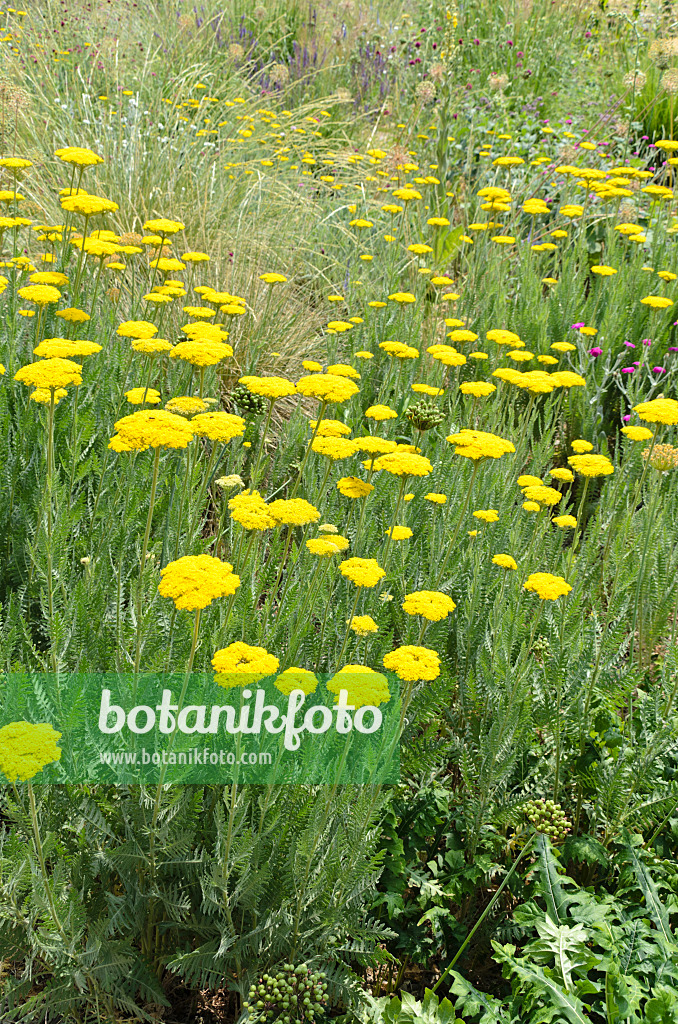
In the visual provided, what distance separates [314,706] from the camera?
151 cm

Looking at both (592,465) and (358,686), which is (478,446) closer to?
(592,465)

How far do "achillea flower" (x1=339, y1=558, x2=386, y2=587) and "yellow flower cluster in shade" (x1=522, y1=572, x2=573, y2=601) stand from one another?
15.8 inches

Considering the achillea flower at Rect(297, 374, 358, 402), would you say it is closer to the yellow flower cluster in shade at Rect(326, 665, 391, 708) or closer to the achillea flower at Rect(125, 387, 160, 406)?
the achillea flower at Rect(125, 387, 160, 406)

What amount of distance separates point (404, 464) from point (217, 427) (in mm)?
404

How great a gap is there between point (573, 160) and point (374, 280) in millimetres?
1789

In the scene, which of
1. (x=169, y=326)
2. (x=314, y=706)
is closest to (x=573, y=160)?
(x=169, y=326)

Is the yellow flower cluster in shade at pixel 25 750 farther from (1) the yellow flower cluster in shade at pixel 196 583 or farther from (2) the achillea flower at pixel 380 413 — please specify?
(2) the achillea flower at pixel 380 413

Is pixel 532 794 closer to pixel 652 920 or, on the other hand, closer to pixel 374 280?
pixel 652 920

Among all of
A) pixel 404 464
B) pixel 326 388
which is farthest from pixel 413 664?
pixel 326 388

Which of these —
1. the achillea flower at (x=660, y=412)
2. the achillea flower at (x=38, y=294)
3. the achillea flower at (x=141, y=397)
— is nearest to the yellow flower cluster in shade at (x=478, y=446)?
the achillea flower at (x=660, y=412)

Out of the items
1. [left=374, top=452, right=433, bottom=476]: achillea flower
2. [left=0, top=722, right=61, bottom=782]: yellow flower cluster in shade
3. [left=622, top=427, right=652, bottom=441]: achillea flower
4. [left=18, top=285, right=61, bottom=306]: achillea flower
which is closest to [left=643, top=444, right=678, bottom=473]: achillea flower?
[left=622, top=427, right=652, bottom=441]: achillea flower

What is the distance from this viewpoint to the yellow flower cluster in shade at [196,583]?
1151mm

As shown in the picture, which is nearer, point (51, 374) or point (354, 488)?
point (51, 374)

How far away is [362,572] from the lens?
4.89ft
